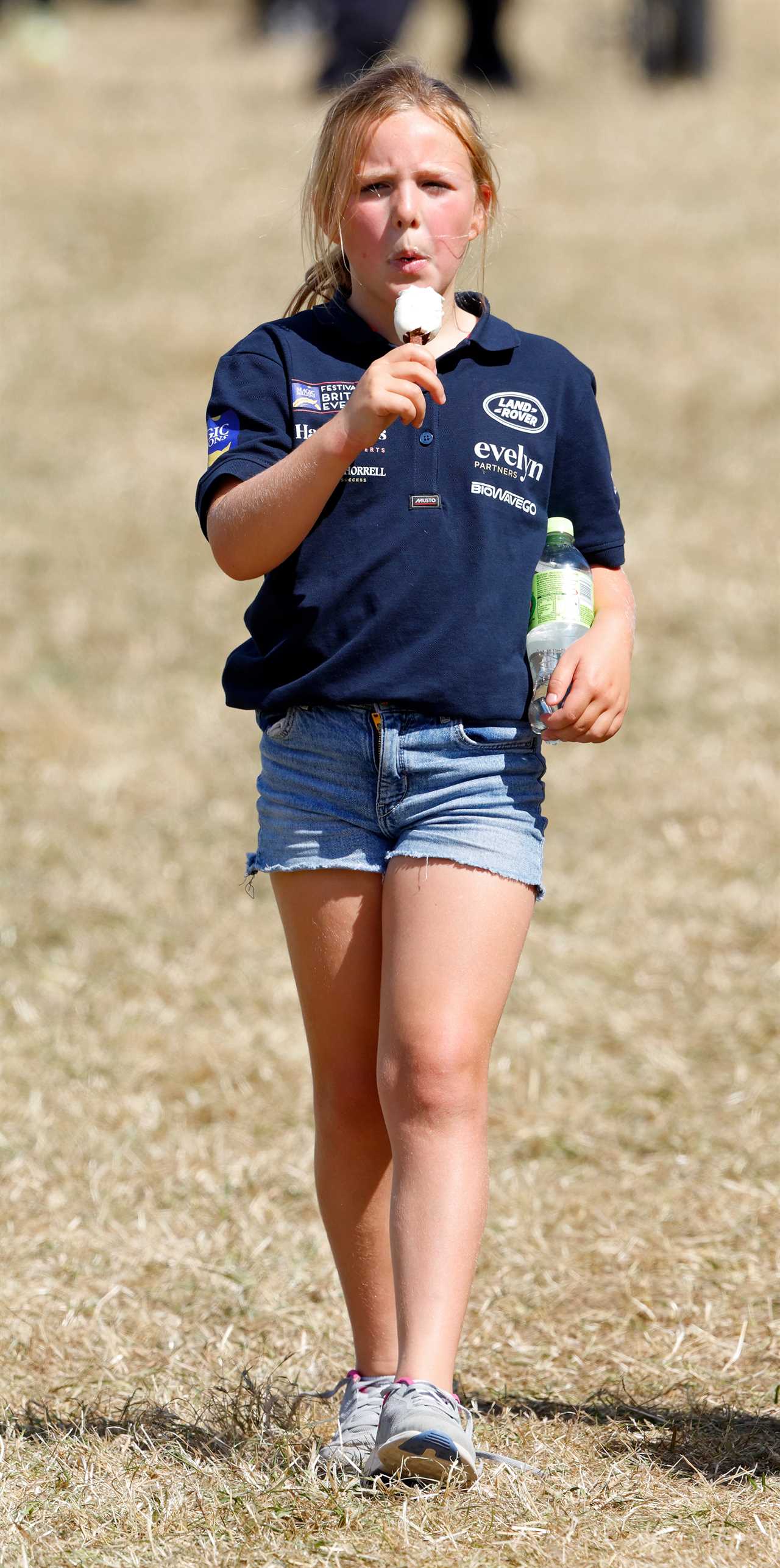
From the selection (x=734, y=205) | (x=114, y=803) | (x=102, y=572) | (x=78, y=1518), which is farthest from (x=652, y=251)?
(x=78, y=1518)

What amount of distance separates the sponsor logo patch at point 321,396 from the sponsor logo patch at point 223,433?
0.31 feet

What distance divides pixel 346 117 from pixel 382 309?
28 centimetres

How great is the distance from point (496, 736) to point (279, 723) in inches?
13.0

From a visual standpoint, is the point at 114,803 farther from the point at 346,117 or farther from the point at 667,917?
the point at 346,117

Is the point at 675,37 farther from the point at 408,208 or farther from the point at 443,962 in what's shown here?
the point at 443,962

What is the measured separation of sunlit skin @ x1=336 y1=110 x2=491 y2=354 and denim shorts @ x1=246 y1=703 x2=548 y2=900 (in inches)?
22.7

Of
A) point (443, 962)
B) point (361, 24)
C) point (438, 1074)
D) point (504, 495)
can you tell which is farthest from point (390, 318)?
point (361, 24)

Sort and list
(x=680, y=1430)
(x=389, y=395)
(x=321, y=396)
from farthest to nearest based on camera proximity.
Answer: (x=680, y=1430), (x=321, y=396), (x=389, y=395)

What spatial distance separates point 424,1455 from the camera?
2475 millimetres

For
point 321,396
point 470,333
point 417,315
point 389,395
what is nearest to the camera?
point 389,395

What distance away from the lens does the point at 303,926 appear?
280cm

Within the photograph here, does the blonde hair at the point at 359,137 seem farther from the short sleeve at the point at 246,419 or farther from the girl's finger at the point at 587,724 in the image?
the girl's finger at the point at 587,724

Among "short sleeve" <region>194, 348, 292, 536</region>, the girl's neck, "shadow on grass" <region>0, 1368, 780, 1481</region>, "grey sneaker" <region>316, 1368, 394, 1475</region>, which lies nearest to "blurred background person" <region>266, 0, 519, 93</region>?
the girl's neck

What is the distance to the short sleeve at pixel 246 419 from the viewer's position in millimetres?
2674
